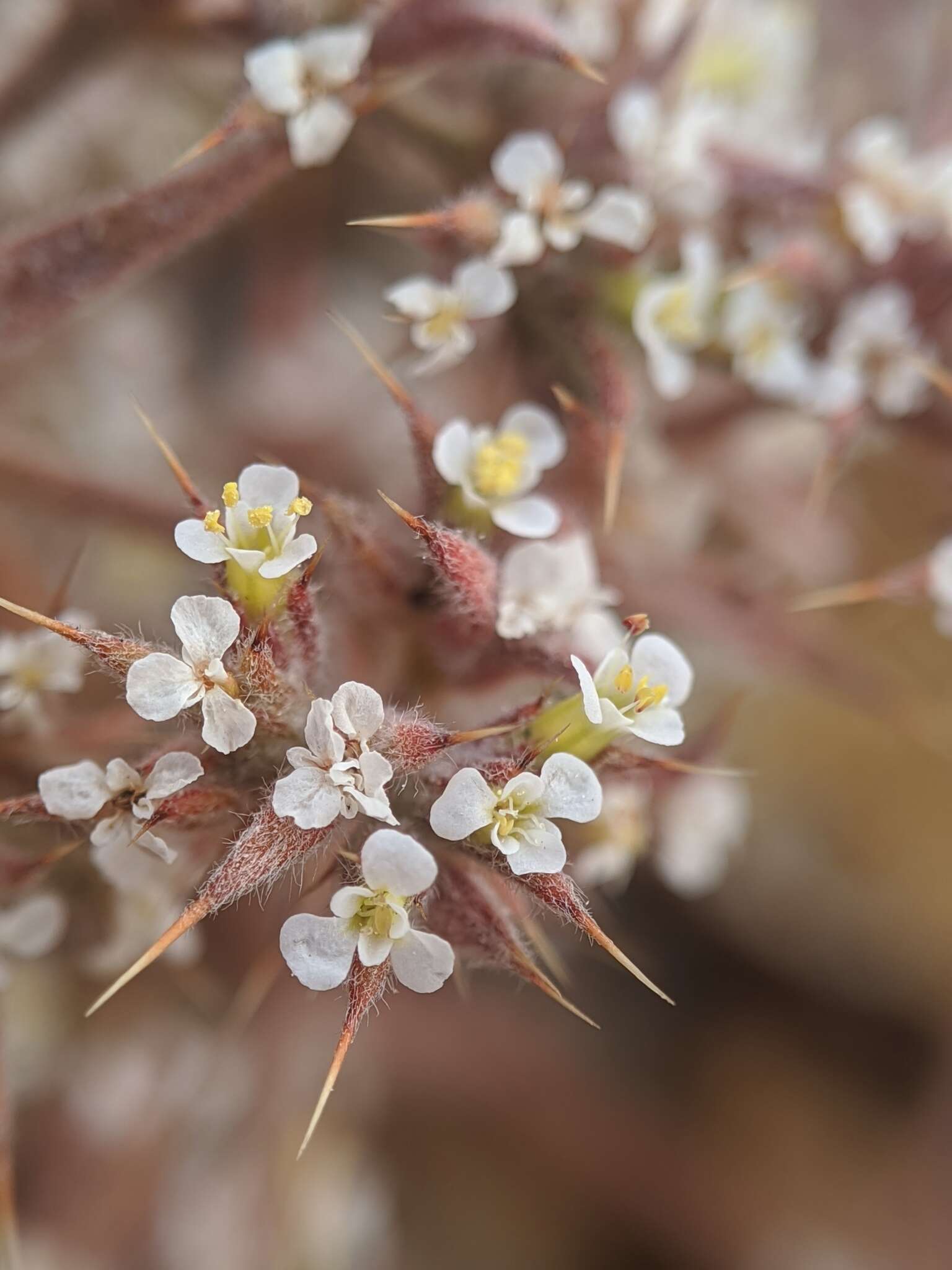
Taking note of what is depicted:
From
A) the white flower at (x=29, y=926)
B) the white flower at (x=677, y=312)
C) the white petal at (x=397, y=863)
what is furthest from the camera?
the white flower at (x=677, y=312)

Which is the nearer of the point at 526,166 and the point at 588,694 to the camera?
the point at 588,694

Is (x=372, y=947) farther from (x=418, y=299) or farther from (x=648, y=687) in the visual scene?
(x=418, y=299)

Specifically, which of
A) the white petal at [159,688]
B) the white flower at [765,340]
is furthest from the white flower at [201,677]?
the white flower at [765,340]

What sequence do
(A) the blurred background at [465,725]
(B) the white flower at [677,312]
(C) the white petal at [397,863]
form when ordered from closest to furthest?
(C) the white petal at [397,863], (B) the white flower at [677,312], (A) the blurred background at [465,725]

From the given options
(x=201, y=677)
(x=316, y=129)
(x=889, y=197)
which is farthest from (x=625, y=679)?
(x=889, y=197)

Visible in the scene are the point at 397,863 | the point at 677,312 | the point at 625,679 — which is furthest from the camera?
the point at 677,312

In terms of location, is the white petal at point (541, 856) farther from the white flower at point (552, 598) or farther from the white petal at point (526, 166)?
the white petal at point (526, 166)
